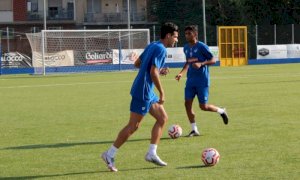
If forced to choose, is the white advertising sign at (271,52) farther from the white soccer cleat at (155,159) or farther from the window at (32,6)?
the white soccer cleat at (155,159)

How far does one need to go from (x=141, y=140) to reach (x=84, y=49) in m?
31.9

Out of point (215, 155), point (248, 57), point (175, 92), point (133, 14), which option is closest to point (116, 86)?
point (175, 92)

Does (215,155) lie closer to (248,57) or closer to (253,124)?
(253,124)

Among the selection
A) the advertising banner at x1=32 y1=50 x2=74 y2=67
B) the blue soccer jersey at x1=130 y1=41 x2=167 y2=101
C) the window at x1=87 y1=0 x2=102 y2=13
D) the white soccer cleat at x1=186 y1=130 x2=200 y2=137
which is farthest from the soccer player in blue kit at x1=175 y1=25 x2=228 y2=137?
the window at x1=87 y1=0 x2=102 y2=13

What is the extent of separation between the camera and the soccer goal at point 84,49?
41.8 meters

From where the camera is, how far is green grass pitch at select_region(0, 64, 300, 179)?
29.1ft

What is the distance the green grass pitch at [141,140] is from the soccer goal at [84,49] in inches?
807

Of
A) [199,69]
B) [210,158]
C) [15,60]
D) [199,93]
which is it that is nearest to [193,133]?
[199,93]

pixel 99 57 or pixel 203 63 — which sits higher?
pixel 99 57

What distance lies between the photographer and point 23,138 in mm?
12414

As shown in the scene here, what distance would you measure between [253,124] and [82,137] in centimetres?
359

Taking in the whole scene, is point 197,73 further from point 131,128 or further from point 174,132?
point 131,128

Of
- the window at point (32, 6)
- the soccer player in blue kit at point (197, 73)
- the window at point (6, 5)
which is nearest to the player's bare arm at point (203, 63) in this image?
the soccer player in blue kit at point (197, 73)

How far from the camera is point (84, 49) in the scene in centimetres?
4341
